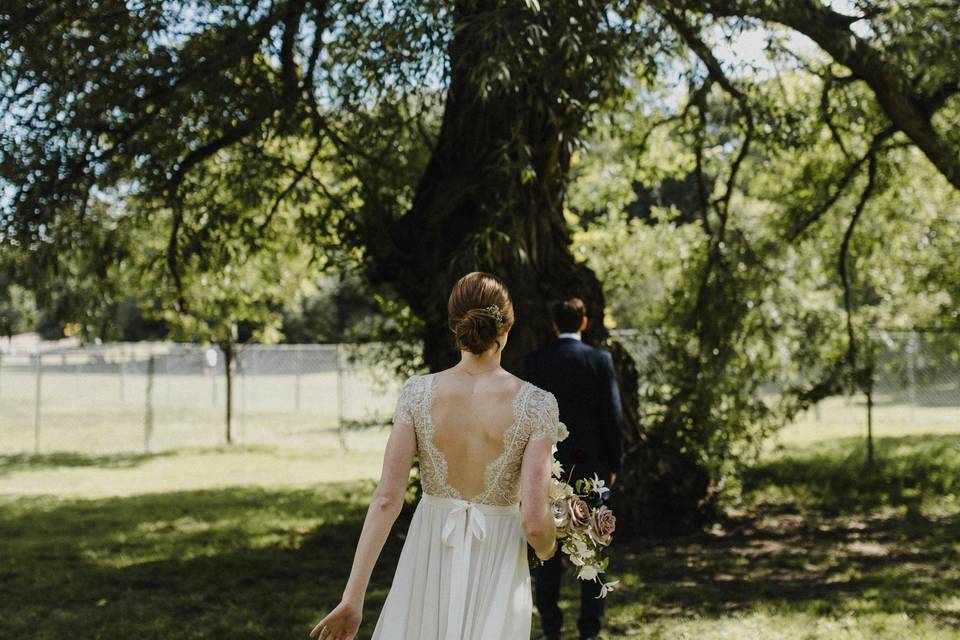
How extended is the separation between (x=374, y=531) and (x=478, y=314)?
86 centimetres

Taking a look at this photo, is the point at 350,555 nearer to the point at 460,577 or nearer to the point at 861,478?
the point at 460,577

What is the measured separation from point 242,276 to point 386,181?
5.42 m

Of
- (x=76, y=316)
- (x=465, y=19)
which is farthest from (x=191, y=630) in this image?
(x=465, y=19)

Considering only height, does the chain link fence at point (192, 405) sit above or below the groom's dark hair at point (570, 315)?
below

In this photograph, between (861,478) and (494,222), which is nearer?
(494,222)

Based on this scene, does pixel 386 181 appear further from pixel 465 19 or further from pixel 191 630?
pixel 191 630

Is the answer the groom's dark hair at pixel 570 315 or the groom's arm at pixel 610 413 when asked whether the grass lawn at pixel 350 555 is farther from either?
the groom's dark hair at pixel 570 315

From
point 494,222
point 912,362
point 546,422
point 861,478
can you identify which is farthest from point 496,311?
point 912,362

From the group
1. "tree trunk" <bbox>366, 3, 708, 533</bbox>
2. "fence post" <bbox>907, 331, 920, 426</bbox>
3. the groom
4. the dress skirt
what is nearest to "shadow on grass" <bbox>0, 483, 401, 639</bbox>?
the groom

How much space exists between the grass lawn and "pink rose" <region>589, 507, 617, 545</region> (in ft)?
10.5

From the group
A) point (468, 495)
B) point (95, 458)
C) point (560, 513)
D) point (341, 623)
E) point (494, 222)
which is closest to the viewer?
point (341, 623)

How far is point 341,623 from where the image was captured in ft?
10.8

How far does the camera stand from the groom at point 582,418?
584 centimetres

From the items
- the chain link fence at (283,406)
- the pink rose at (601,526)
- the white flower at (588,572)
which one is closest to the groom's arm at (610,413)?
the pink rose at (601,526)
